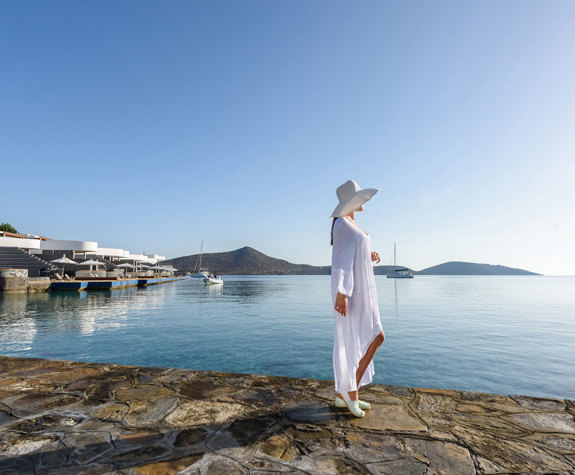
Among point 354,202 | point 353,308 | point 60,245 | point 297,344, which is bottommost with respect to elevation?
point 297,344

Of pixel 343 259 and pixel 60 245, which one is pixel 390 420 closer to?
pixel 343 259

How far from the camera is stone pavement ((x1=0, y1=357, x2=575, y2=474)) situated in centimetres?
206

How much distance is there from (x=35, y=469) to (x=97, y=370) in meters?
2.37

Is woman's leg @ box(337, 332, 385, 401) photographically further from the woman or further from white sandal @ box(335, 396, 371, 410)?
white sandal @ box(335, 396, 371, 410)

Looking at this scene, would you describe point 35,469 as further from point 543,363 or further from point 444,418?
point 543,363

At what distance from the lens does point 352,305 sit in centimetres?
301

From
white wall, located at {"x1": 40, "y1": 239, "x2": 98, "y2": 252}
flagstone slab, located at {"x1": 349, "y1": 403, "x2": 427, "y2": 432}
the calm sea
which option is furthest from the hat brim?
white wall, located at {"x1": 40, "y1": 239, "x2": 98, "y2": 252}

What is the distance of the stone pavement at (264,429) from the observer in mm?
2057

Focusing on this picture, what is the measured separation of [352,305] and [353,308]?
0.10 feet

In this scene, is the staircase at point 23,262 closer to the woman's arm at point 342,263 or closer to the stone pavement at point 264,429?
the stone pavement at point 264,429

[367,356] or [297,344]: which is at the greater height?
[367,356]

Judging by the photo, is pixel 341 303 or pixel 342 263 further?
pixel 342 263

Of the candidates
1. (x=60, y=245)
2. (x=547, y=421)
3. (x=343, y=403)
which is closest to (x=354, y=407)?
(x=343, y=403)

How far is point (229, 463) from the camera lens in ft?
6.71
